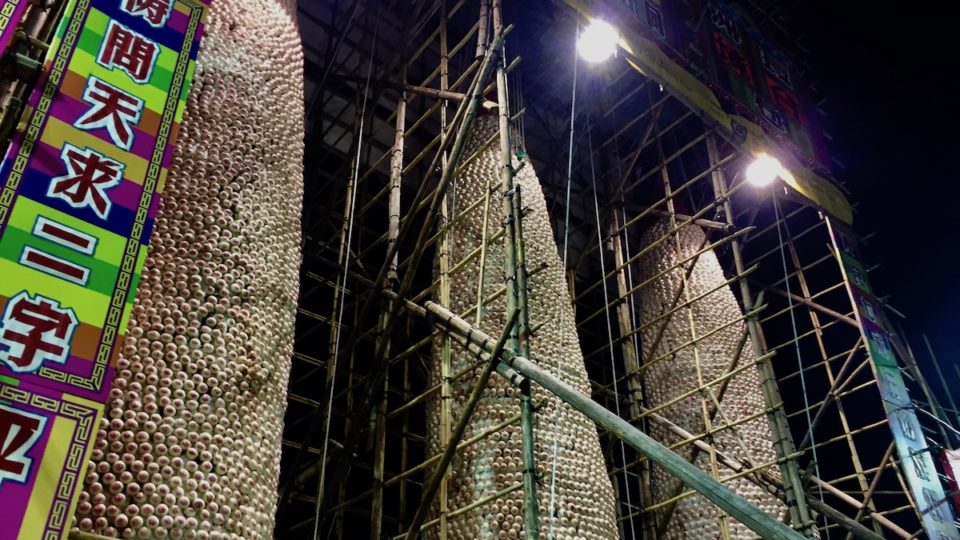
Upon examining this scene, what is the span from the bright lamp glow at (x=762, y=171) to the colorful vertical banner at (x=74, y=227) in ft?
21.1

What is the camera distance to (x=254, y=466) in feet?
13.2

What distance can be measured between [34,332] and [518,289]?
3087 millimetres

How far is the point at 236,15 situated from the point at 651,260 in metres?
5.55

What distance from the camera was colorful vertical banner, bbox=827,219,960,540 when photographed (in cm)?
776

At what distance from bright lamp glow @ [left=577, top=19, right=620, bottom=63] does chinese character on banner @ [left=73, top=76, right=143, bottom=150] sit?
4914 mm

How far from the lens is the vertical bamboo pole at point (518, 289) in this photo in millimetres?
4754

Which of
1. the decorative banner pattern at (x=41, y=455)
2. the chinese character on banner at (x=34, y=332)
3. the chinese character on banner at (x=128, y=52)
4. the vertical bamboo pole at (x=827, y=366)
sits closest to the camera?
the decorative banner pattern at (x=41, y=455)

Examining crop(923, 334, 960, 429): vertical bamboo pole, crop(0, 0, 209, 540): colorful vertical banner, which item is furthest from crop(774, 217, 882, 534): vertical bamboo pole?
crop(0, 0, 209, 540): colorful vertical banner

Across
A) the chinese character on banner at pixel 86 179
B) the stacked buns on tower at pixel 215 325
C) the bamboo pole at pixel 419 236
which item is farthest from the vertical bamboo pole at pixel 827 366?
the chinese character on banner at pixel 86 179

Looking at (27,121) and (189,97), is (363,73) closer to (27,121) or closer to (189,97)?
(189,97)

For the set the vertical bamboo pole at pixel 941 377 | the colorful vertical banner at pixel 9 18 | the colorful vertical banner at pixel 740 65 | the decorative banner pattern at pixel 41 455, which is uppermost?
the colorful vertical banner at pixel 740 65

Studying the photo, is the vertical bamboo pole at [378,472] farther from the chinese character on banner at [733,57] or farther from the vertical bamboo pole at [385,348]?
the chinese character on banner at [733,57]

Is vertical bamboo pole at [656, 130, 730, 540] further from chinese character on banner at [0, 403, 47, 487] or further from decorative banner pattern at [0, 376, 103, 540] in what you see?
chinese character on banner at [0, 403, 47, 487]

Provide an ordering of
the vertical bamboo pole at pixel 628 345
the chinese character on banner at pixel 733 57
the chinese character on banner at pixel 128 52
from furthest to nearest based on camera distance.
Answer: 1. the chinese character on banner at pixel 733 57
2. the vertical bamboo pole at pixel 628 345
3. the chinese character on banner at pixel 128 52
